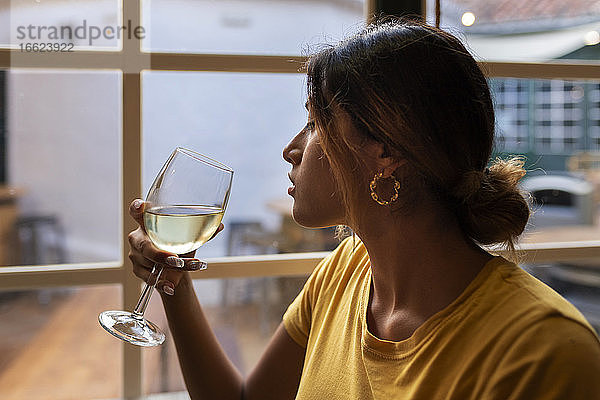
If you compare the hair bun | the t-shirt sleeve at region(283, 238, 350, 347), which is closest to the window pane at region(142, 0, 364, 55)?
the t-shirt sleeve at region(283, 238, 350, 347)

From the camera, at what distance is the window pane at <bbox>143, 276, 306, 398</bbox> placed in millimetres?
1437

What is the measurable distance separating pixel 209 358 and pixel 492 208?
0.64 meters

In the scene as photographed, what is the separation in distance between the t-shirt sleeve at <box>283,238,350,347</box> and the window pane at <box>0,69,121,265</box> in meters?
0.44

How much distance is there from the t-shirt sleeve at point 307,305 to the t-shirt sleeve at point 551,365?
510 mm

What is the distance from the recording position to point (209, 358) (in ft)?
4.06

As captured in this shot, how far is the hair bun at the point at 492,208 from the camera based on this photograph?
983 millimetres

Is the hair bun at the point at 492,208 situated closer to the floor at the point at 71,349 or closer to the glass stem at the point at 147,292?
the glass stem at the point at 147,292

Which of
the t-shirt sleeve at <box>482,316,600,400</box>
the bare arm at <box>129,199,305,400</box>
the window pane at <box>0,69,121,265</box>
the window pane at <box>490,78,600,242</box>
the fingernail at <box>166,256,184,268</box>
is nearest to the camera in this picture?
the t-shirt sleeve at <box>482,316,600,400</box>

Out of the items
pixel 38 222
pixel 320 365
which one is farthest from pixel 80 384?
pixel 320 365

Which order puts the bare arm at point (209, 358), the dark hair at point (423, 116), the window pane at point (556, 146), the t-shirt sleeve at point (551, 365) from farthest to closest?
the window pane at point (556, 146) → the bare arm at point (209, 358) → the dark hair at point (423, 116) → the t-shirt sleeve at point (551, 365)

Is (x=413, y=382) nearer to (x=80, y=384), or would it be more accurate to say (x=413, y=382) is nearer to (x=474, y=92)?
(x=474, y=92)

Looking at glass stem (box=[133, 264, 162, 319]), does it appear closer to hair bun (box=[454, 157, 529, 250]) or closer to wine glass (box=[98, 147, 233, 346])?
wine glass (box=[98, 147, 233, 346])

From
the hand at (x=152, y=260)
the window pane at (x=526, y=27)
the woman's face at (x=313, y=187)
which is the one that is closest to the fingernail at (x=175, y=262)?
the hand at (x=152, y=260)

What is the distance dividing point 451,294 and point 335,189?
268mm
